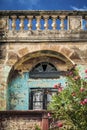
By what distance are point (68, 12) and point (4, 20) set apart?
2.68 metres

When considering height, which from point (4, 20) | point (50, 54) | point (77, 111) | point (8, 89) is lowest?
point (77, 111)

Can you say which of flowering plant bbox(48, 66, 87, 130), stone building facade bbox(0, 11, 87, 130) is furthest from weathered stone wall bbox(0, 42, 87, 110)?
flowering plant bbox(48, 66, 87, 130)

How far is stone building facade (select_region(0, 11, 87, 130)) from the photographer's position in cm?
1655

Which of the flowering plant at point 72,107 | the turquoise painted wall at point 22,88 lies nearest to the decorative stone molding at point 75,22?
the turquoise painted wall at point 22,88

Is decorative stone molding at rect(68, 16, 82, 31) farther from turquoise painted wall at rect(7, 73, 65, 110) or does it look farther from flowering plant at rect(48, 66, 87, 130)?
flowering plant at rect(48, 66, 87, 130)

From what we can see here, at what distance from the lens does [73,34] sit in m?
16.7

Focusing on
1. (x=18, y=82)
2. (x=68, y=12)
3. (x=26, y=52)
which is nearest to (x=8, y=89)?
(x=18, y=82)

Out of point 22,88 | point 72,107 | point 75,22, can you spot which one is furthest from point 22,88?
point 72,107

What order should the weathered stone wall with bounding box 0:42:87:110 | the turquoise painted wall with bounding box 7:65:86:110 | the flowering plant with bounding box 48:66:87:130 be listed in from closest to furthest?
1. the flowering plant with bounding box 48:66:87:130
2. the weathered stone wall with bounding box 0:42:87:110
3. the turquoise painted wall with bounding box 7:65:86:110

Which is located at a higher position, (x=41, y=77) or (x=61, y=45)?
(x=61, y=45)

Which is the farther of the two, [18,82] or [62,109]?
[18,82]

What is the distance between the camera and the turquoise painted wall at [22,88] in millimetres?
16711

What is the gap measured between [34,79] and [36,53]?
3.64ft

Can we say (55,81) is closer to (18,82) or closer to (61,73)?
(61,73)
